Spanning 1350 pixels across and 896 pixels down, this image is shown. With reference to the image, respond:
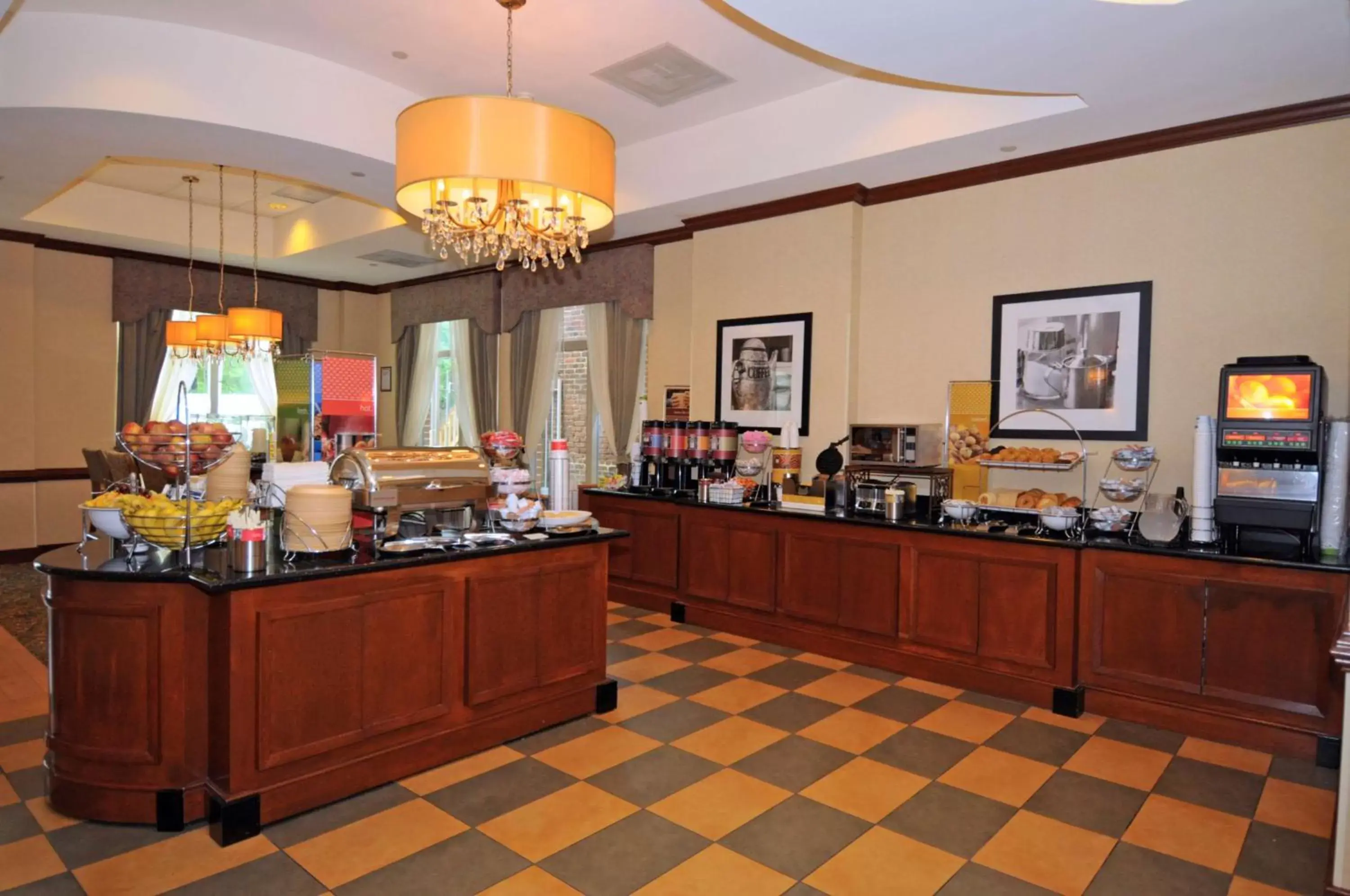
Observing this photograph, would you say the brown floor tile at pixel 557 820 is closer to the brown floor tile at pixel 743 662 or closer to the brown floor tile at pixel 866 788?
the brown floor tile at pixel 866 788

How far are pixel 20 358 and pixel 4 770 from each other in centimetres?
624

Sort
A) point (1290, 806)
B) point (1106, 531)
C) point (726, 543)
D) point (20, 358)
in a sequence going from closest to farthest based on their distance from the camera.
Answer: point (1290, 806) < point (1106, 531) < point (726, 543) < point (20, 358)

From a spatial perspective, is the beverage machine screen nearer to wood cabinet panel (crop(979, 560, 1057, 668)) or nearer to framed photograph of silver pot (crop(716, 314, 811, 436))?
wood cabinet panel (crop(979, 560, 1057, 668))

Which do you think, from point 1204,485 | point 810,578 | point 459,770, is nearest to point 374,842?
point 459,770

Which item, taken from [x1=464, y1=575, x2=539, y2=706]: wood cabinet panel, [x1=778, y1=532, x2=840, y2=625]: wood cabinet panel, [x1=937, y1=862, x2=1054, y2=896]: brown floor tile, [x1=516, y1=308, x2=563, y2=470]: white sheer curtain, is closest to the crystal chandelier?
[x1=464, y1=575, x2=539, y2=706]: wood cabinet panel

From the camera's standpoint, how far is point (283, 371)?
9812 millimetres

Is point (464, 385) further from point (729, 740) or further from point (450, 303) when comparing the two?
point (729, 740)

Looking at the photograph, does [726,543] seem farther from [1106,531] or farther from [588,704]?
[1106,531]

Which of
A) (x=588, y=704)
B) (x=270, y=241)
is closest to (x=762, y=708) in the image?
(x=588, y=704)

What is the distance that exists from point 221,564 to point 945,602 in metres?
3.59

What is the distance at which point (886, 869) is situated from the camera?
2695 mm

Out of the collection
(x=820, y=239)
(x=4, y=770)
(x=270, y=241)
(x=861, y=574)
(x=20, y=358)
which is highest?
(x=270, y=241)

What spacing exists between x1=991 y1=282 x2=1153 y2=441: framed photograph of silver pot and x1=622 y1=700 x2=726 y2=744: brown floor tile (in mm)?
2653

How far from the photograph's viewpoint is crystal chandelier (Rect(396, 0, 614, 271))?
3.15m
